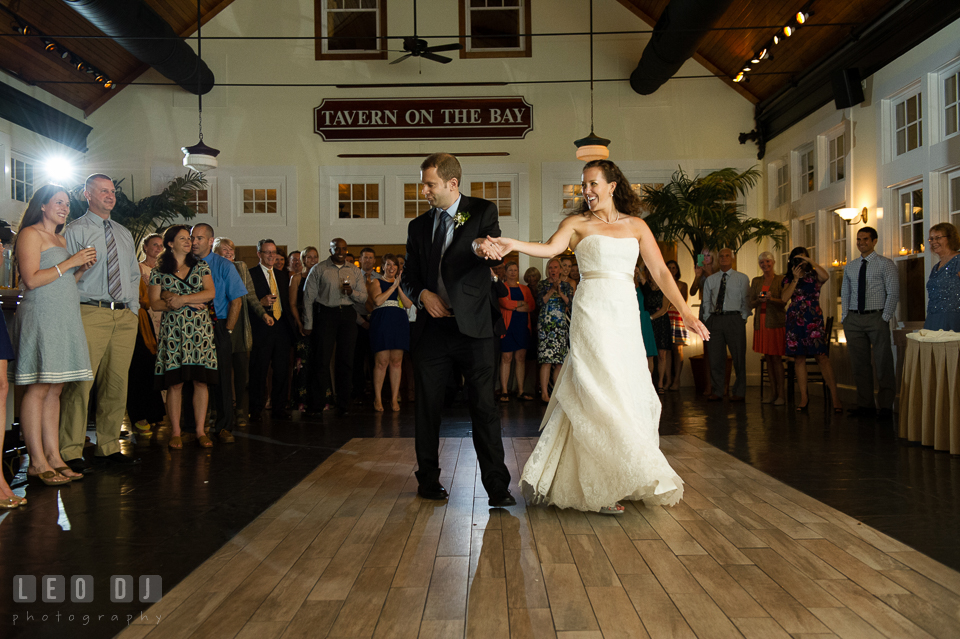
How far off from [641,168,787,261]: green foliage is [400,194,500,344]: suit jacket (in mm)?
6494

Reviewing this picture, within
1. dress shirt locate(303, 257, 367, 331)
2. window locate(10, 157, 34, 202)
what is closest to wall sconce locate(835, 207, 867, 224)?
dress shirt locate(303, 257, 367, 331)

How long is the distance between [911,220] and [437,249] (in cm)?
565

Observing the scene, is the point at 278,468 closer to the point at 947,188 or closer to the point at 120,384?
the point at 120,384

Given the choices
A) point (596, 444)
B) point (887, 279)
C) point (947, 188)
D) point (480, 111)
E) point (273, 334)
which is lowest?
point (596, 444)

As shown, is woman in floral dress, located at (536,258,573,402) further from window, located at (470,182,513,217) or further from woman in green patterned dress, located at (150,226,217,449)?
woman in green patterned dress, located at (150,226,217,449)

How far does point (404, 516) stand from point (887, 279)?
5172 mm

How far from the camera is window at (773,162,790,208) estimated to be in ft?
32.8

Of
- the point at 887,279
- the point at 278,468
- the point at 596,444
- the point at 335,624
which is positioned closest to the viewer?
the point at 335,624

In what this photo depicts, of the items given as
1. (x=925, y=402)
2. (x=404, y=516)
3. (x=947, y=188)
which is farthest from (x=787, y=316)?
(x=404, y=516)

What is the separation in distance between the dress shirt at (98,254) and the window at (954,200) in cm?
657

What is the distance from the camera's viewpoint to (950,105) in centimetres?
641

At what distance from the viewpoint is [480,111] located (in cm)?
1077

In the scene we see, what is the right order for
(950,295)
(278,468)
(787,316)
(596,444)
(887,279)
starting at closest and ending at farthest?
(596,444) → (278,468) → (950,295) → (887,279) → (787,316)

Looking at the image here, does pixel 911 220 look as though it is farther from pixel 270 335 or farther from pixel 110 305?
pixel 110 305
